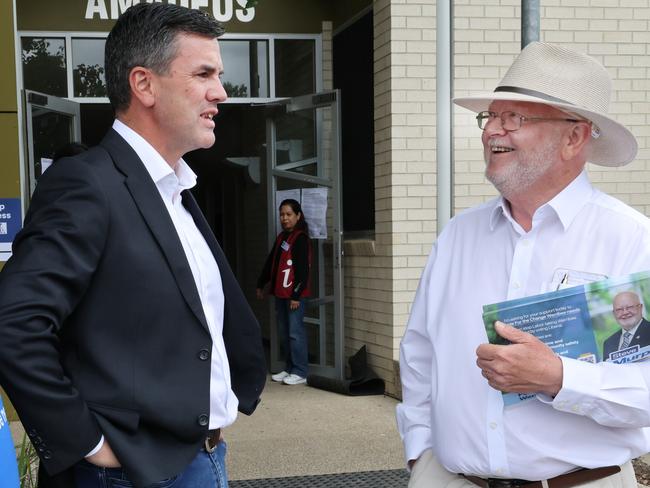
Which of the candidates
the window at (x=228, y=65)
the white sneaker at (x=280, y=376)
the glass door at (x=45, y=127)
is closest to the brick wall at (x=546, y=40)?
the window at (x=228, y=65)

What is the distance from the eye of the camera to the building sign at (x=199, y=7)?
8258 mm

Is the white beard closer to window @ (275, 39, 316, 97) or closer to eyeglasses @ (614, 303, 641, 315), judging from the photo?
eyeglasses @ (614, 303, 641, 315)

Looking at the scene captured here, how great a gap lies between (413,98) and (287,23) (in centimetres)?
228

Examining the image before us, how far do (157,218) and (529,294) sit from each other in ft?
3.37

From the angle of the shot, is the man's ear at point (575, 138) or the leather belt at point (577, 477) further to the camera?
the man's ear at point (575, 138)

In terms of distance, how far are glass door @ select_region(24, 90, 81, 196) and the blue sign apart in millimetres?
5835

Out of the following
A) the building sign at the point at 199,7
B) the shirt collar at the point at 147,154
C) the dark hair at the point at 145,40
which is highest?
the building sign at the point at 199,7

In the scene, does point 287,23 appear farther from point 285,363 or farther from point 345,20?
point 285,363

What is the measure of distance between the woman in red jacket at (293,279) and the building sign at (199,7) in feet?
6.70

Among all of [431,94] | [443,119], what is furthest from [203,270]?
[431,94]

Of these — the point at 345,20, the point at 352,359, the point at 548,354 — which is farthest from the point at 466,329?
the point at 345,20

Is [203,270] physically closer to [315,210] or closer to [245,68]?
[315,210]

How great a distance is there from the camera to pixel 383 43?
23.1 feet

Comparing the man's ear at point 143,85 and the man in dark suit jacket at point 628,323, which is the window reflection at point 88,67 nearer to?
the man's ear at point 143,85
